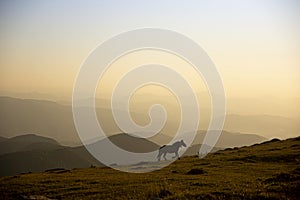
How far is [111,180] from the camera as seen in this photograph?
3566 centimetres

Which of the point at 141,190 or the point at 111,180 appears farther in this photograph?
the point at 111,180

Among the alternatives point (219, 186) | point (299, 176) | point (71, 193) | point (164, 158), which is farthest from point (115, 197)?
point (164, 158)

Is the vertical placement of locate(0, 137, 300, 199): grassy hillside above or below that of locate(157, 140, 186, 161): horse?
below

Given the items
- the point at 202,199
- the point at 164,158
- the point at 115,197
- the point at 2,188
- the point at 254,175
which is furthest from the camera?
the point at 164,158

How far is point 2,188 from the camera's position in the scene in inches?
1361

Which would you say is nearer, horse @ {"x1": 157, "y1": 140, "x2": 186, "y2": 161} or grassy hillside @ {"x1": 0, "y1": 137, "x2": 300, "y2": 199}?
grassy hillside @ {"x1": 0, "y1": 137, "x2": 300, "y2": 199}

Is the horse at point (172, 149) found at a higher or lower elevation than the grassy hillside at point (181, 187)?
higher

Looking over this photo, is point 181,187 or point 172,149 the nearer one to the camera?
point 181,187

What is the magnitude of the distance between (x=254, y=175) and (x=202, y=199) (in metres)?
13.4

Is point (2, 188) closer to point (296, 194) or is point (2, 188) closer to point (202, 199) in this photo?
point (202, 199)

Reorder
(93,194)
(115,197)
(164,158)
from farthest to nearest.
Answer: (164,158) → (93,194) → (115,197)

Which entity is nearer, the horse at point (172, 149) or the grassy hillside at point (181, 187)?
the grassy hillside at point (181, 187)

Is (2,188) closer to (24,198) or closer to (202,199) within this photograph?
(24,198)

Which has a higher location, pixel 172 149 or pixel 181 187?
pixel 172 149
